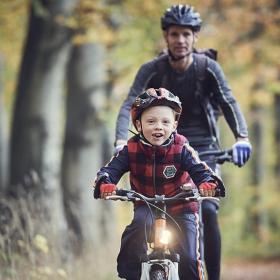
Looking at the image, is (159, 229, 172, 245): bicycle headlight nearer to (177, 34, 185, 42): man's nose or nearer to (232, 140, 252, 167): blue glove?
(232, 140, 252, 167): blue glove

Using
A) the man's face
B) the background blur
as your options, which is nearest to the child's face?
the man's face

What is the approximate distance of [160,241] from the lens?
4859mm

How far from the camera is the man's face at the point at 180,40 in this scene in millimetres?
6652

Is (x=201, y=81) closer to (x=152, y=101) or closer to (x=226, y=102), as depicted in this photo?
(x=226, y=102)

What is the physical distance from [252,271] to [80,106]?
5142mm

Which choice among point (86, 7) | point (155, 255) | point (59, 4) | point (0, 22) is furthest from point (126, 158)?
point (0, 22)

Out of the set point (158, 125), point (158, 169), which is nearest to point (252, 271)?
point (158, 169)

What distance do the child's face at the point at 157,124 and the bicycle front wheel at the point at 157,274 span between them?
87cm

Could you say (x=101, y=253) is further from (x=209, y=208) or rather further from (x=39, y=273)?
(x=209, y=208)

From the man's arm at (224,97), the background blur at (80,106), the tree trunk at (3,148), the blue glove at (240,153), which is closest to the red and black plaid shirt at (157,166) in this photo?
the blue glove at (240,153)

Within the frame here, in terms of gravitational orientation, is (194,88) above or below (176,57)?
below

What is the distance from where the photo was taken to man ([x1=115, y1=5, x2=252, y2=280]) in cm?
668

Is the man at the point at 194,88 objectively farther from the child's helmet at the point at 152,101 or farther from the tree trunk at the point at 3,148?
Result: the tree trunk at the point at 3,148

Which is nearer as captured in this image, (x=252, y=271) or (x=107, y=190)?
(x=107, y=190)
